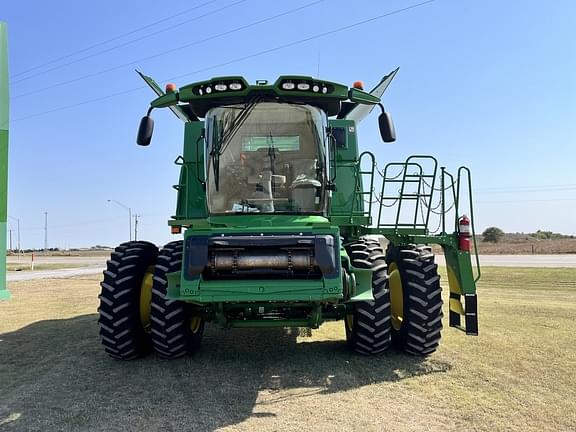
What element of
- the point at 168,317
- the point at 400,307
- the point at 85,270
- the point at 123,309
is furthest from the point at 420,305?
the point at 85,270

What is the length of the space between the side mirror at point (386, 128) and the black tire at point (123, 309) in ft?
11.0

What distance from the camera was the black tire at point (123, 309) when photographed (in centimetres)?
595

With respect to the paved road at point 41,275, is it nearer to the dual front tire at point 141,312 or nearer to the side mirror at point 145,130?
the dual front tire at point 141,312

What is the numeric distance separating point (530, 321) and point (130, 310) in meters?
6.39

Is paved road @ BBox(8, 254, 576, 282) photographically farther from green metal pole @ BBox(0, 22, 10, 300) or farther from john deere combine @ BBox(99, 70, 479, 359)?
john deere combine @ BBox(99, 70, 479, 359)

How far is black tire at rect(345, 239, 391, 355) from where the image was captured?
584 centimetres

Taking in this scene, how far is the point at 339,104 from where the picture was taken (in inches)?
241

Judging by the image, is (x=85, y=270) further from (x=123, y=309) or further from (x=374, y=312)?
(x=374, y=312)

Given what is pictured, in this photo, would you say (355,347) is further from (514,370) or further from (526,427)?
(526,427)

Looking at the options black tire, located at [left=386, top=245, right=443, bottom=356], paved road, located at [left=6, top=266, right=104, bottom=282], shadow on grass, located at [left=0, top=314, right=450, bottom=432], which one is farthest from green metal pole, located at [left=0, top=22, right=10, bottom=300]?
paved road, located at [left=6, top=266, right=104, bottom=282]

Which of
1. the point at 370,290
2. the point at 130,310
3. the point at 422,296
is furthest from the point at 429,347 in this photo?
the point at 130,310

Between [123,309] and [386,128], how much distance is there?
3.75 meters

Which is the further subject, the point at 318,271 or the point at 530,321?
the point at 530,321

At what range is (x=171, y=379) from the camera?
537 centimetres
